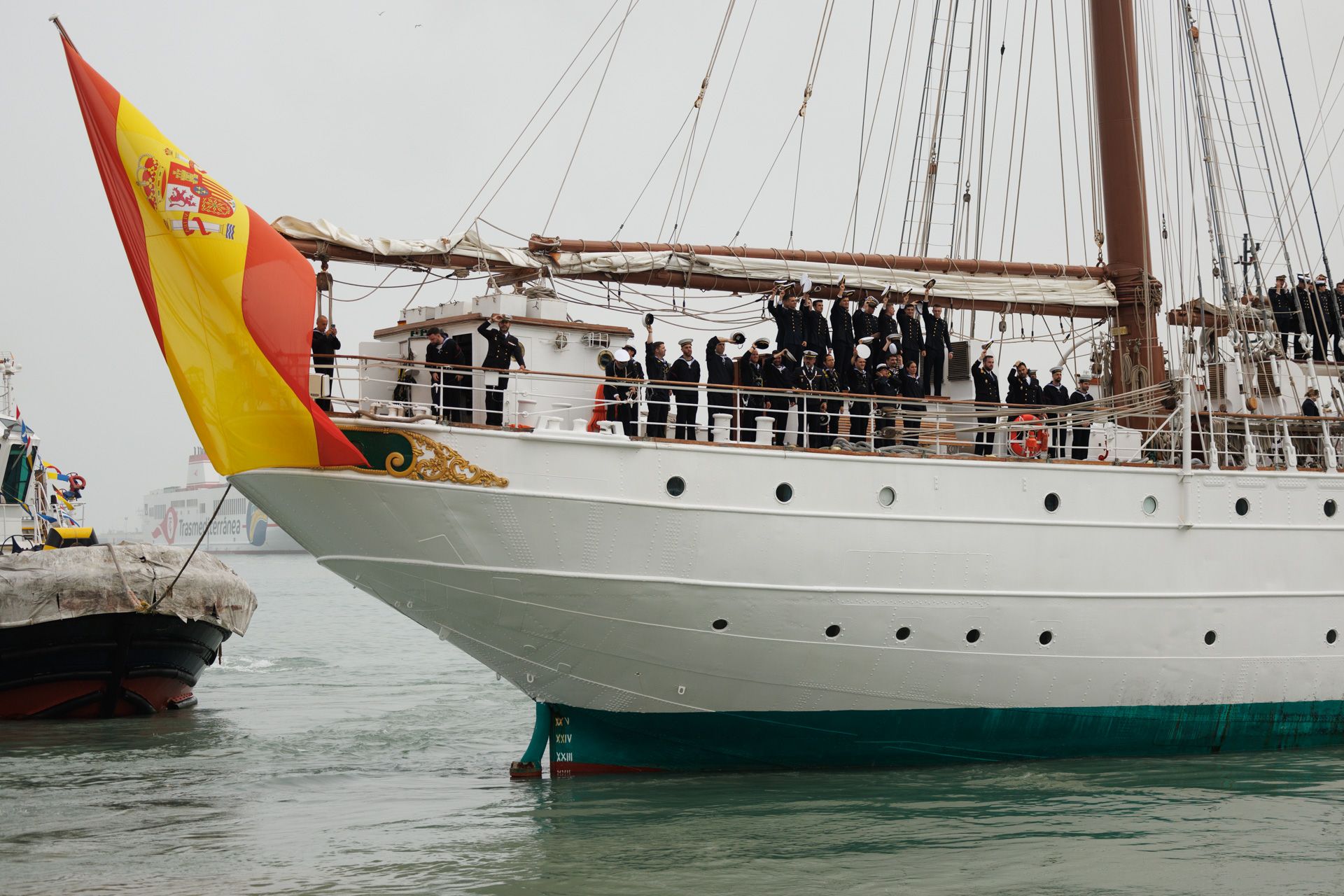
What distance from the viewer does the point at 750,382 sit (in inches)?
577

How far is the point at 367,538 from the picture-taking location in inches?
516

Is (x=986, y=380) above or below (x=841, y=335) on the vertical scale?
below

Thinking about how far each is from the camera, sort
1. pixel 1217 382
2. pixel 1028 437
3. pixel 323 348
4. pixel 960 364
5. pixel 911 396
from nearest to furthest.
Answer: pixel 323 348
pixel 1028 437
pixel 911 396
pixel 960 364
pixel 1217 382

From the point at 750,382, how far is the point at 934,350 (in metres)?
2.87

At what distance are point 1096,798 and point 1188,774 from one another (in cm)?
196

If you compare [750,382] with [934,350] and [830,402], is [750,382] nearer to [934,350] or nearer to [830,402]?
[830,402]

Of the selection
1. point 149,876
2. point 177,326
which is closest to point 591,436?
point 177,326

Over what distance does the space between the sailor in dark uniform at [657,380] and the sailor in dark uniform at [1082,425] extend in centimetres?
462

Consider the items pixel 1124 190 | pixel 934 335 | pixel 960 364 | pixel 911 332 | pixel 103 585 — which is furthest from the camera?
pixel 103 585

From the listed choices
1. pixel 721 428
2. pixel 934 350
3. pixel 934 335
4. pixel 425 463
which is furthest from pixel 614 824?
pixel 934 335

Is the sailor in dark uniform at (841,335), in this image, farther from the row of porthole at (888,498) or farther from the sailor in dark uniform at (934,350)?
the row of porthole at (888,498)

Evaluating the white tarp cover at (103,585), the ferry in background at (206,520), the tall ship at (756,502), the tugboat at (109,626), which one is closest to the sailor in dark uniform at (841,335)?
the tall ship at (756,502)

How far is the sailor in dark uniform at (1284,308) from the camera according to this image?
1908 cm

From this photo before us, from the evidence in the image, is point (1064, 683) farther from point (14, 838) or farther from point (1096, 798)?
point (14, 838)
